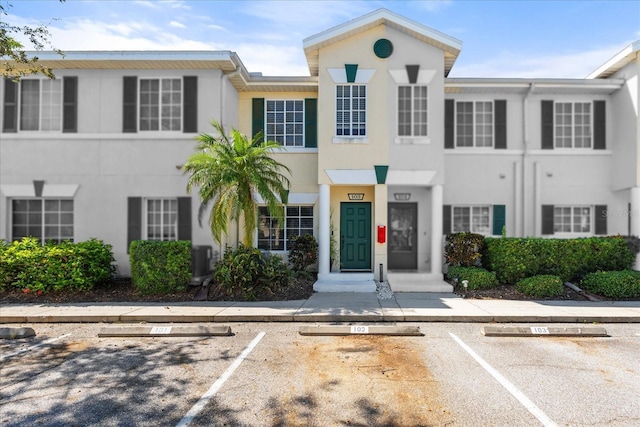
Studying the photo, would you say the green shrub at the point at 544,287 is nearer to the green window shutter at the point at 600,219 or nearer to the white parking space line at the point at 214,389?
the green window shutter at the point at 600,219

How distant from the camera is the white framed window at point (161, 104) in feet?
38.3

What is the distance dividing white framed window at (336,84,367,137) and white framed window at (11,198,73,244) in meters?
8.36

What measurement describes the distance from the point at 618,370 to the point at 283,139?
10.4 meters

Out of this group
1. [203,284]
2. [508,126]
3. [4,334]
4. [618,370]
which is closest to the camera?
[618,370]

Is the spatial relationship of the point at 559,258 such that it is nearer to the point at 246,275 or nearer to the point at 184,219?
the point at 246,275

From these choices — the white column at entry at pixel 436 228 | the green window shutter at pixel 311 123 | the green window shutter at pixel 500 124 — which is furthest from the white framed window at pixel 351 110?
the green window shutter at pixel 500 124

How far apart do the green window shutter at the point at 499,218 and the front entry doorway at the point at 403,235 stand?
2555 mm

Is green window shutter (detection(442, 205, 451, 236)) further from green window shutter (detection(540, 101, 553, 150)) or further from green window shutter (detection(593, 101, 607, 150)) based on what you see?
green window shutter (detection(593, 101, 607, 150))

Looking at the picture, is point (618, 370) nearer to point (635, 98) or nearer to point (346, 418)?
point (346, 418)

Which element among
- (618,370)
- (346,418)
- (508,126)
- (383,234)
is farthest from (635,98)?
(346,418)

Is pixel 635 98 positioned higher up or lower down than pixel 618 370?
higher up

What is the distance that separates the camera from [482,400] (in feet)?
14.7

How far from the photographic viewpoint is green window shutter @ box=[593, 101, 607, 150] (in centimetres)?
1289

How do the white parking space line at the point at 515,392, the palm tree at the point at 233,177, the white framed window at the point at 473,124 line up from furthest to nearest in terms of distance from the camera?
the white framed window at the point at 473,124
the palm tree at the point at 233,177
the white parking space line at the point at 515,392
